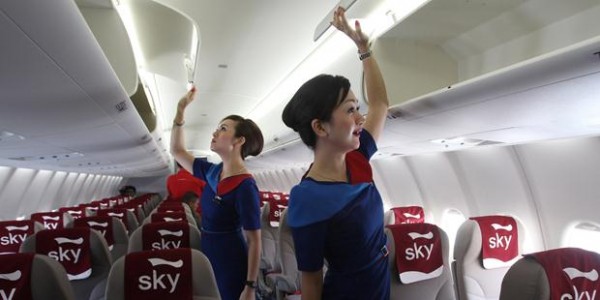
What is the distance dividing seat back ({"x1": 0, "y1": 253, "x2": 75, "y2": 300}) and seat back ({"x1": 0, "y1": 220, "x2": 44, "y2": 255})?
2.86 m

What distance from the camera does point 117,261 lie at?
2.13 metres

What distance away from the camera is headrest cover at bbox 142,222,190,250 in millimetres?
3318

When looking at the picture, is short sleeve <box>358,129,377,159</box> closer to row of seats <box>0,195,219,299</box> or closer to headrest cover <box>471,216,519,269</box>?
row of seats <box>0,195,219,299</box>

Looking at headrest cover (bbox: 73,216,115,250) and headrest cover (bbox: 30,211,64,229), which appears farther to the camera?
headrest cover (bbox: 30,211,64,229)

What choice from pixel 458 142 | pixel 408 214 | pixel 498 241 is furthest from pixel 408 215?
pixel 498 241

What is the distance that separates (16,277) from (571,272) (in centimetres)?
267

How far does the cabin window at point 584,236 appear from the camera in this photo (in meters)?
3.50

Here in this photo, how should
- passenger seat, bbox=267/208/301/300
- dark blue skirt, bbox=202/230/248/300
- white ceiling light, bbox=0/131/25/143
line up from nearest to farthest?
1. dark blue skirt, bbox=202/230/248/300
2. white ceiling light, bbox=0/131/25/143
3. passenger seat, bbox=267/208/301/300

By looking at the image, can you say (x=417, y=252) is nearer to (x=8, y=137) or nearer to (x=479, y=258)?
(x=479, y=258)

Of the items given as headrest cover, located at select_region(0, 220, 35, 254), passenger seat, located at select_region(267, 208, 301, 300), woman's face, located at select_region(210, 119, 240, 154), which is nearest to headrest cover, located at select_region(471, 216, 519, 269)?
passenger seat, located at select_region(267, 208, 301, 300)

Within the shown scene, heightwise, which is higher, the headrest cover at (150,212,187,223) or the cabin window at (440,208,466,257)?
the headrest cover at (150,212,187,223)

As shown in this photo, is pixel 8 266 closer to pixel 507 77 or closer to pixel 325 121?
pixel 325 121

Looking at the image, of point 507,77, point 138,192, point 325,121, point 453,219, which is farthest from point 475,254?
point 138,192

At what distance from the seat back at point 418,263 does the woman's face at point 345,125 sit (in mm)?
1290
